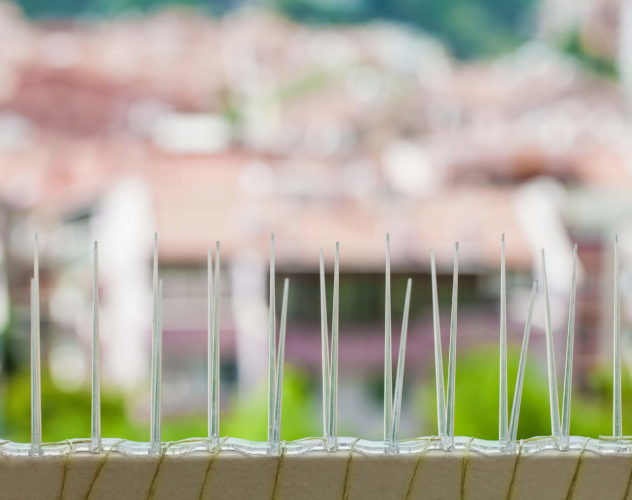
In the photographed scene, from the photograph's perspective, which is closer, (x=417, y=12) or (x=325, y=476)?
(x=325, y=476)

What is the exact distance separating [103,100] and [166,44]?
1.69 feet

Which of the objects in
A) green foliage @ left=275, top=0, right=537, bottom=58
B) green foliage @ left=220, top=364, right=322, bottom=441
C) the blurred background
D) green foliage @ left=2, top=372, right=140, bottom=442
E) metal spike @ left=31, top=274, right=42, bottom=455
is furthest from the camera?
green foliage @ left=275, top=0, right=537, bottom=58

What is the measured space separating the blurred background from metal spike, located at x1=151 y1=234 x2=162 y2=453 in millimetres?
4363

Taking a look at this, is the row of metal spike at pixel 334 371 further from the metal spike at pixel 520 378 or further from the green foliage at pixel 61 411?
the green foliage at pixel 61 411

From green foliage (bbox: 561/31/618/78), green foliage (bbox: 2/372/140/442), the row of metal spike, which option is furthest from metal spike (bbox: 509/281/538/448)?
green foliage (bbox: 561/31/618/78)

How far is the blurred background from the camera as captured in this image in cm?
470

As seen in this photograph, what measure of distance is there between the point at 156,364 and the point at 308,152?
4618 mm

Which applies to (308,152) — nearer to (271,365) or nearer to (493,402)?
(493,402)

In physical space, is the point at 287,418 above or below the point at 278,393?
below

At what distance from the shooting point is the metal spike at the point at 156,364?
0.21 meters

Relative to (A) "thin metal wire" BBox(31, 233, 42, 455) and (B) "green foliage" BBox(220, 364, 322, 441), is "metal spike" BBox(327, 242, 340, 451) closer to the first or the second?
(A) "thin metal wire" BBox(31, 233, 42, 455)

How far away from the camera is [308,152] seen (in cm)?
479

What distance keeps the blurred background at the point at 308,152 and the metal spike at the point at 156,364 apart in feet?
14.3

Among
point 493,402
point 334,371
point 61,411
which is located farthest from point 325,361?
point 61,411
